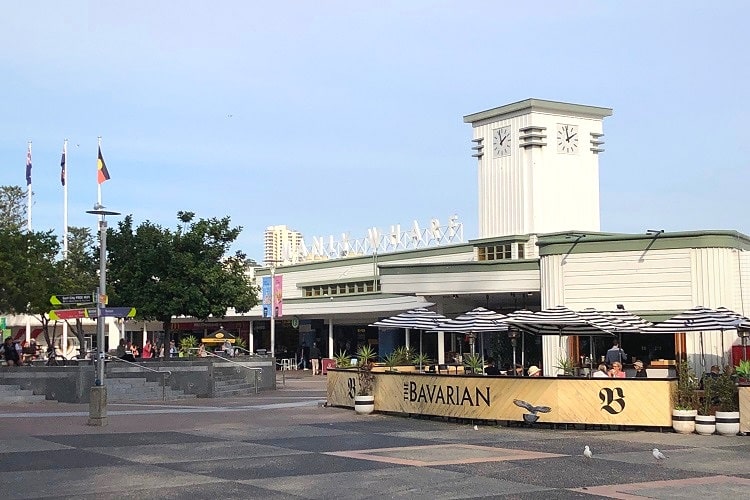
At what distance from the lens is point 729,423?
70.1ft

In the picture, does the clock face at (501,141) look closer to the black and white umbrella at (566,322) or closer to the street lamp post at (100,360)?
the black and white umbrella at (566,322)

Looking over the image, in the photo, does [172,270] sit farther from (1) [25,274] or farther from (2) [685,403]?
(2) [685,403]

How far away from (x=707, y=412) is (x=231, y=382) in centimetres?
1991

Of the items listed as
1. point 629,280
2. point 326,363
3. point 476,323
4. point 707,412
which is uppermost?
point 629,280

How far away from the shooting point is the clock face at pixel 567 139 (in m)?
43.2

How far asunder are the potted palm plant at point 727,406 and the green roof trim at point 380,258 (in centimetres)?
2417

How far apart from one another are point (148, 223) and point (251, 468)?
91.9 feet

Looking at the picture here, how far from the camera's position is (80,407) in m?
30.2

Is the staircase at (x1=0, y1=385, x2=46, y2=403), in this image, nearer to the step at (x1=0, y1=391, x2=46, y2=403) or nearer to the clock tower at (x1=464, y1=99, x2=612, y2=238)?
the step at (x1=0, y1=391, x2=46, y2=403)

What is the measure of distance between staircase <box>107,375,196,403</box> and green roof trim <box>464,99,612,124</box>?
1848 cm

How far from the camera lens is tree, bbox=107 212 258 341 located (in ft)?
135

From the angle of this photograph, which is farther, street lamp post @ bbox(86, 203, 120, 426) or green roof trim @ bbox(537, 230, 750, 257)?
green roof trim @ bbox(537, 230, 750, 257)

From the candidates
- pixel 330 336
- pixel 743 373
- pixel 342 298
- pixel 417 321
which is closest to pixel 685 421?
pixel 743 373

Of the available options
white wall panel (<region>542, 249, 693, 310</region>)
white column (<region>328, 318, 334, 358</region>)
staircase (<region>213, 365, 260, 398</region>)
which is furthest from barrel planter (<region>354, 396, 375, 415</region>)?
white column (<region>328, 318, 334, 358</region>)
